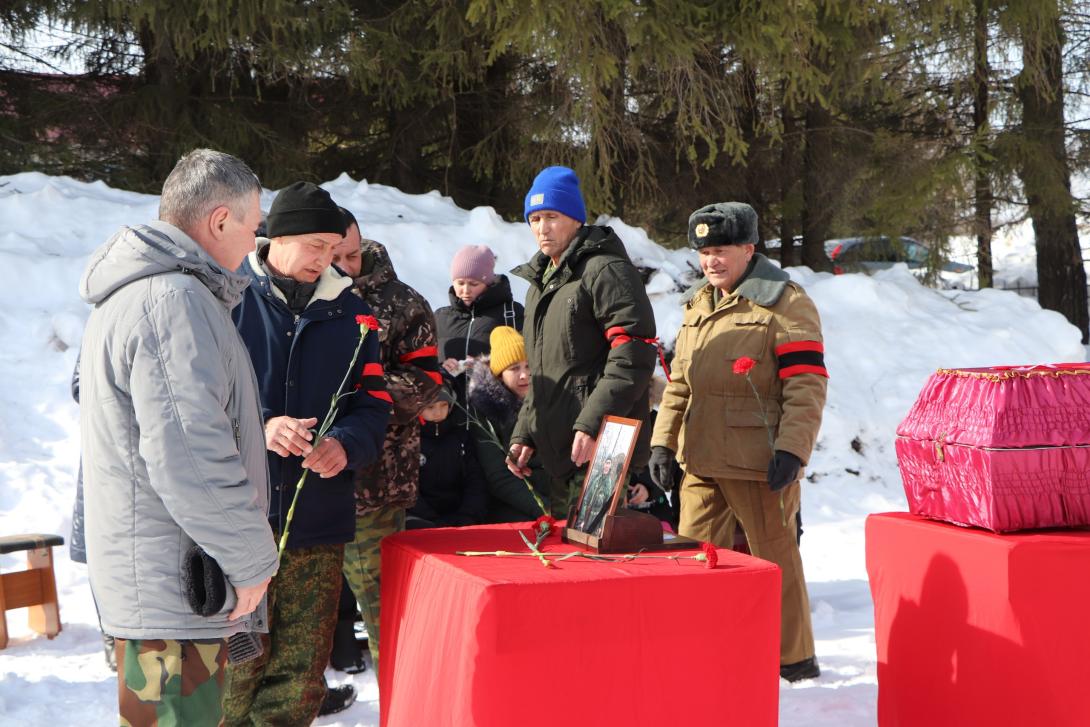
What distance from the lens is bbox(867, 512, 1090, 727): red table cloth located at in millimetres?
2865

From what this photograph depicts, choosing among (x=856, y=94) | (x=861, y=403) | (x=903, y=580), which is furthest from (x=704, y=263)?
(x=856, y=94)

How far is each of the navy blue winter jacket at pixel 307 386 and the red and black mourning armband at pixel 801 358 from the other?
1.62 m

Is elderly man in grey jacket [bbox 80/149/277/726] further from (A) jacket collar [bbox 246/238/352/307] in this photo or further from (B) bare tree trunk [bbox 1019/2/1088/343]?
(B) bare tree trunk [bbox 1019/2/1088/343]

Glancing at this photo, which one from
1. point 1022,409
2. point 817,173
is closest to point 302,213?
point 1022,409

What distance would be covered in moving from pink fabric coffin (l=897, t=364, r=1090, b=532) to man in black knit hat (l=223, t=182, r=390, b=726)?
1.66m

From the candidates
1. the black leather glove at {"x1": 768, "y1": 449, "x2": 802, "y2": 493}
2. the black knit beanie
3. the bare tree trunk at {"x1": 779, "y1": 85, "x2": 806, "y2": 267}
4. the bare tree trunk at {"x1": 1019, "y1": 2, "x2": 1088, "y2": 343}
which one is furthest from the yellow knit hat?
the bare tree trunk at {"x1": 1019, "y1": 2, "x2": 1088, "y2": 343}

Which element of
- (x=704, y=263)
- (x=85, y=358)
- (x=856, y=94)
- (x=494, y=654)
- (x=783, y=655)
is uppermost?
(x=856, y=94)

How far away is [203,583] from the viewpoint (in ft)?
7.37

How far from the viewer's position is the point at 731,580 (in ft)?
8.62

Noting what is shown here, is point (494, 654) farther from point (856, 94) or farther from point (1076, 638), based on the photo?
point (856, 94)

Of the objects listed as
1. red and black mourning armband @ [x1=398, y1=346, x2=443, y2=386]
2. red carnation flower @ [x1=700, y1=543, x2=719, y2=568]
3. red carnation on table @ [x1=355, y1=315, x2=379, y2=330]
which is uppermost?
red carnation on table @ [x1=355, y1=315, x2=379, y2=330]

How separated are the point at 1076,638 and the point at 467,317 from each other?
3392 millimetres

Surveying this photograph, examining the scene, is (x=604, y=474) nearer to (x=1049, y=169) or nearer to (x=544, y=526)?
(x=544, y=526)

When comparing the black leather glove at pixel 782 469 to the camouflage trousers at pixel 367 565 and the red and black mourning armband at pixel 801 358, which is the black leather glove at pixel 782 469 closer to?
the red and black mourning armband at pixel 801 358
